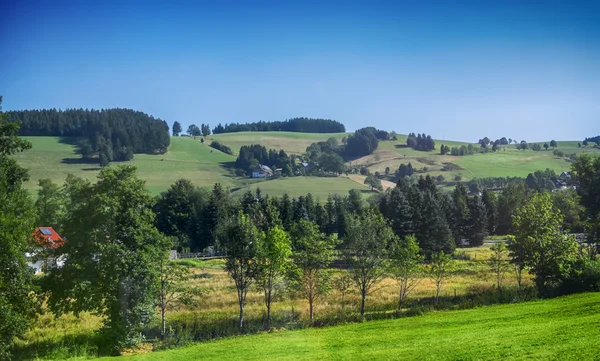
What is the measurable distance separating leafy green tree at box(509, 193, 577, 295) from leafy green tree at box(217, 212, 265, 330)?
1917 centimetres

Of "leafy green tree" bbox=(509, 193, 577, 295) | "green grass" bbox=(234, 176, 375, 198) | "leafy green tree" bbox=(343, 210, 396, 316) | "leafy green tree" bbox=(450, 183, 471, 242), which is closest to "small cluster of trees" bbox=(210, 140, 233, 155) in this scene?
"green grass" bbox=(234, 176, 375, 198)

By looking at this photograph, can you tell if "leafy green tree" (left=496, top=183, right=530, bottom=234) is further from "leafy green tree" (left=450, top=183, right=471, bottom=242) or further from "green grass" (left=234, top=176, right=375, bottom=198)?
"green grass" (left=234, top=176, right=375, bottom=198)

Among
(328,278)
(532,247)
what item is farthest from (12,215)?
(532,247)

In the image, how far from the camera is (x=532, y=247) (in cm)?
3375

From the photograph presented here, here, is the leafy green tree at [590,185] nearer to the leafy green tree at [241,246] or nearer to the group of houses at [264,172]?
the leafy green tree at [241,246]

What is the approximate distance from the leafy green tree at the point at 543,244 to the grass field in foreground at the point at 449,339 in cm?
570

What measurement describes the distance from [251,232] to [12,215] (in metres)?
12.6

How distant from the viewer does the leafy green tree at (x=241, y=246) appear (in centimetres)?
2873

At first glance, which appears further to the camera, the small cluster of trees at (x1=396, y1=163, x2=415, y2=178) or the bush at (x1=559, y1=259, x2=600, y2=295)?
the small cluster of trees at (x1=396, y1=163, x2=415, y2=178)

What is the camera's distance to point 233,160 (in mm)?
161875

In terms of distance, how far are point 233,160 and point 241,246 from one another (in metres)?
135

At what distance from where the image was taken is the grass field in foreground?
1577 centimetres

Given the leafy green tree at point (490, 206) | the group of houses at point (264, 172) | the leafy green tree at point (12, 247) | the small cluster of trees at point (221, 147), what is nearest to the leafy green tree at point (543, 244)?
the leafy green tree at point (12, 247)

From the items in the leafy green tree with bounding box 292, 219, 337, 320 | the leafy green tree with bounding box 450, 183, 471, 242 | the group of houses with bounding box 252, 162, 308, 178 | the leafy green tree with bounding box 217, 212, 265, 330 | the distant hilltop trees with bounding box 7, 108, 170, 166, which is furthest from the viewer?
the group of houses with bounding box 252, 162, 308, 178
